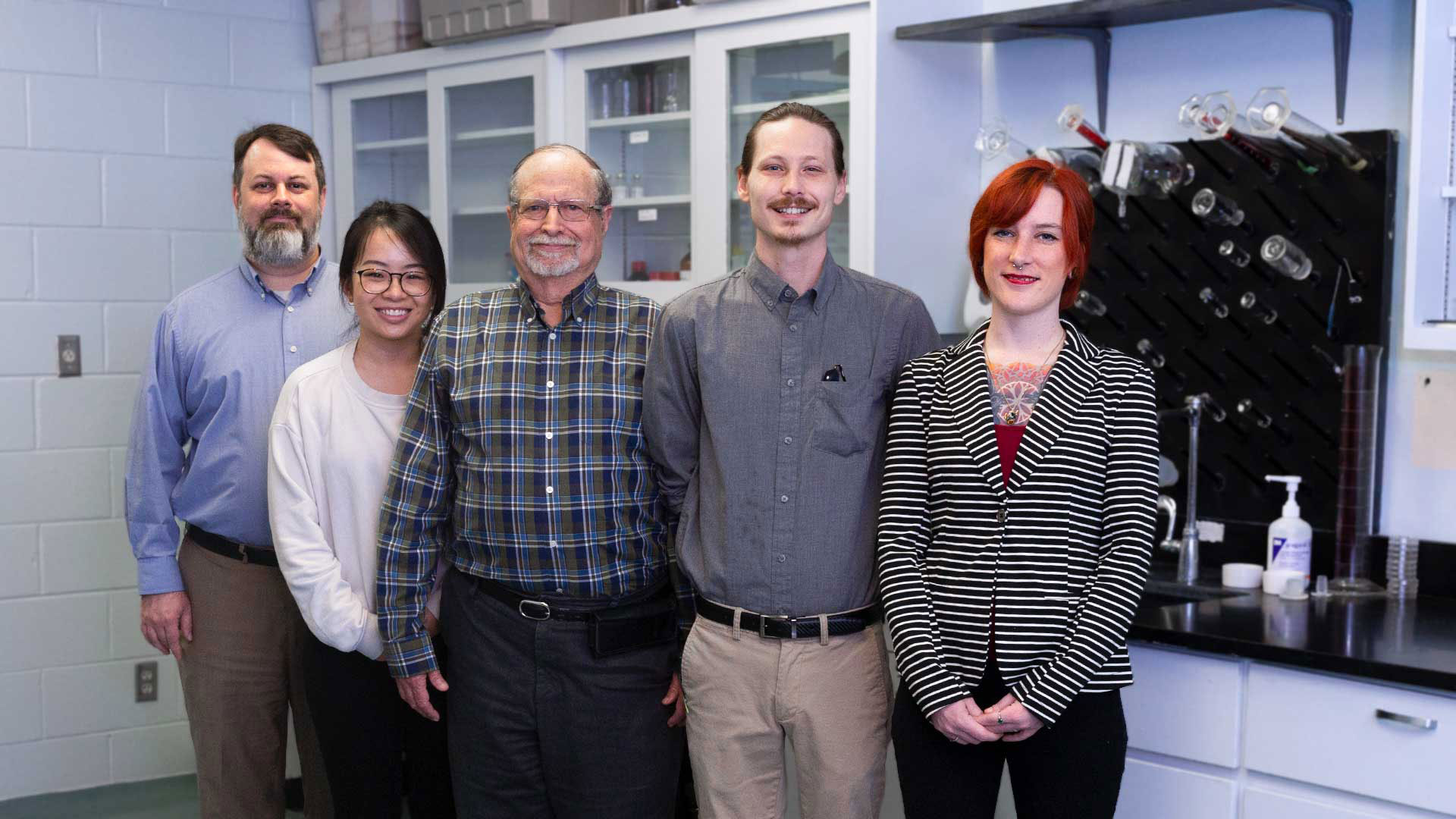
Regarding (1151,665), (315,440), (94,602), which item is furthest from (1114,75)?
(94,602)

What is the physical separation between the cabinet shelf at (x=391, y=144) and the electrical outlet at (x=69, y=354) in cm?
99

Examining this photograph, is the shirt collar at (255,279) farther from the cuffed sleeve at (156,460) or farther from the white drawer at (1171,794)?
the white drawer at (1171,794)

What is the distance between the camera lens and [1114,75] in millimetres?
3059

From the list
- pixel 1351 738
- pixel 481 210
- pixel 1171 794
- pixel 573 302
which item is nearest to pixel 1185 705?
pixel 1171 794

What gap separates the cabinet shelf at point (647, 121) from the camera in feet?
→ 11.6

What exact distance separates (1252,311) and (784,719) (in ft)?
4.44

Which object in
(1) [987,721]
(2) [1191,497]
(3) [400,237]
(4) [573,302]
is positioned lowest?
(1) [987,721]

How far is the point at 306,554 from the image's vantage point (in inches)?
94.3

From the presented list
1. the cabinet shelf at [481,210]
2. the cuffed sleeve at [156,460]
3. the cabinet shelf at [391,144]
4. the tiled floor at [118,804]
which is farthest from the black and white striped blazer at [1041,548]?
the cabinet shelf at [391,144]

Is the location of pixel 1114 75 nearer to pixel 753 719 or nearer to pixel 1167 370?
pixel 1167 370

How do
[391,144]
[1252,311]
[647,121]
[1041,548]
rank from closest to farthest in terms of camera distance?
[1041,548] < [1252,311] < [647,121] < [391,144]

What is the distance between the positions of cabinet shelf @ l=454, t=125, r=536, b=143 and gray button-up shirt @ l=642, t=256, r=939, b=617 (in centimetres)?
172

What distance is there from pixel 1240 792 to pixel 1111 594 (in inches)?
21.9

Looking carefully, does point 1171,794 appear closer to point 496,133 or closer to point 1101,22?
point 1101,22
